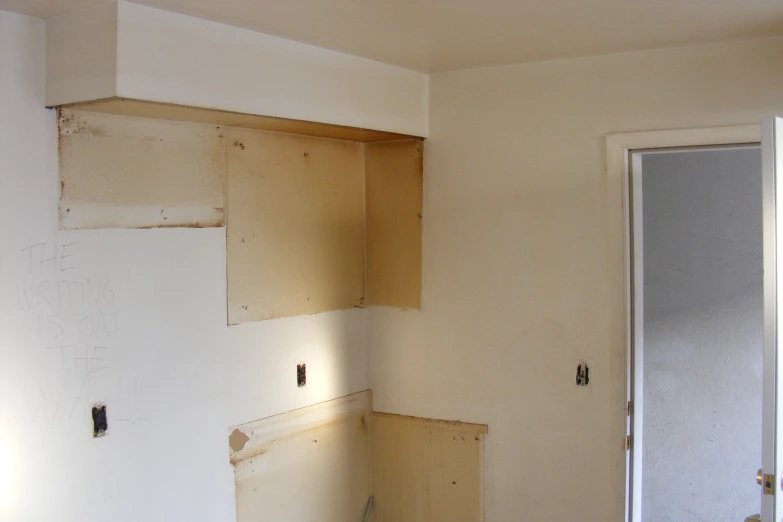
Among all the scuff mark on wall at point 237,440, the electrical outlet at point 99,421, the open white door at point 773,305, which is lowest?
the scuff mark on wall at point 237,440

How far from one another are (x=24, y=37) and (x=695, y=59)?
2.30 m

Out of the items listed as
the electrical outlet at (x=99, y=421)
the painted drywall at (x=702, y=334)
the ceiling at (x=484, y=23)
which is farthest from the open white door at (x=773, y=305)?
the electrical outlet at (x=99, y=421)

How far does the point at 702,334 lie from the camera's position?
3.75 metres

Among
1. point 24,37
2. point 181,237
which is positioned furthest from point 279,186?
point 24,37

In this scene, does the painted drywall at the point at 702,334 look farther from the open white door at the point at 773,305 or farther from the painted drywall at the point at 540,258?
the open white door at the point at 773,305

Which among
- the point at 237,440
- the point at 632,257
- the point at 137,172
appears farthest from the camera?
the point at 632,257

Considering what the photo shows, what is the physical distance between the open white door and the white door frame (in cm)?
71

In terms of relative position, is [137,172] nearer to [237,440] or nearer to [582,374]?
[237,440]

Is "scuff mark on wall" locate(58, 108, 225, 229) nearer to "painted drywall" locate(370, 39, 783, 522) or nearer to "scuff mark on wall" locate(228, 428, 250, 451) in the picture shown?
"scuff mark on wall" locate(228, 428, 250, 451)

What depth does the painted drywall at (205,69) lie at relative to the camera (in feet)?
6.86

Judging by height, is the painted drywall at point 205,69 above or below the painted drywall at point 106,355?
above

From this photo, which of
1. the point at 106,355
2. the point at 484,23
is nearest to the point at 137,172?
the point at 106,355

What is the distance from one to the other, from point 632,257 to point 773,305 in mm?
902

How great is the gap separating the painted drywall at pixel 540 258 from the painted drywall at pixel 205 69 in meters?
0.52
